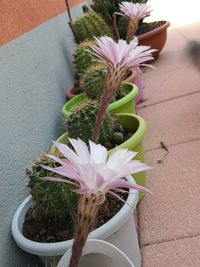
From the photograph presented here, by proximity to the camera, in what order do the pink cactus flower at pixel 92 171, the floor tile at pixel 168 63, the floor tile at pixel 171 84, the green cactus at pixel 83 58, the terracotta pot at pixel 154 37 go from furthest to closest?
the terracotta pot at pixel 154 37, the floor tile at pixel 168 63, the floor tile at pixel 171 84, the green cactus at pixel 83 58, the pink cactus flower at pixel 92 171

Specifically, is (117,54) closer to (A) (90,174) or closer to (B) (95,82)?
(A) (90,174)

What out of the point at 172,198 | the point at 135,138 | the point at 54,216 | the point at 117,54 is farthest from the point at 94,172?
the point at 172,198

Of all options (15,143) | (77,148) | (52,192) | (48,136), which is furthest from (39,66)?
(77,148)

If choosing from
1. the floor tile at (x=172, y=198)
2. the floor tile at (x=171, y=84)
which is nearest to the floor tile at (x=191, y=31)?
the floor tile at (x=171, y=84)

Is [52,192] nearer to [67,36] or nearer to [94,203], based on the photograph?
[94,203]

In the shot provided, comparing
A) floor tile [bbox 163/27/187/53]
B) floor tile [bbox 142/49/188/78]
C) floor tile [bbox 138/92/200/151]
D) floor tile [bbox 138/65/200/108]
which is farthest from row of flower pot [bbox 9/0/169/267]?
floor tile [bbox 163/27/187/53]

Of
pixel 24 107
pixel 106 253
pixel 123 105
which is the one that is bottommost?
pixel 123 105

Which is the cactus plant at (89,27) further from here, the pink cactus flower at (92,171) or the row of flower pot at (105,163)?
the pink cactus flower at (92,171)
